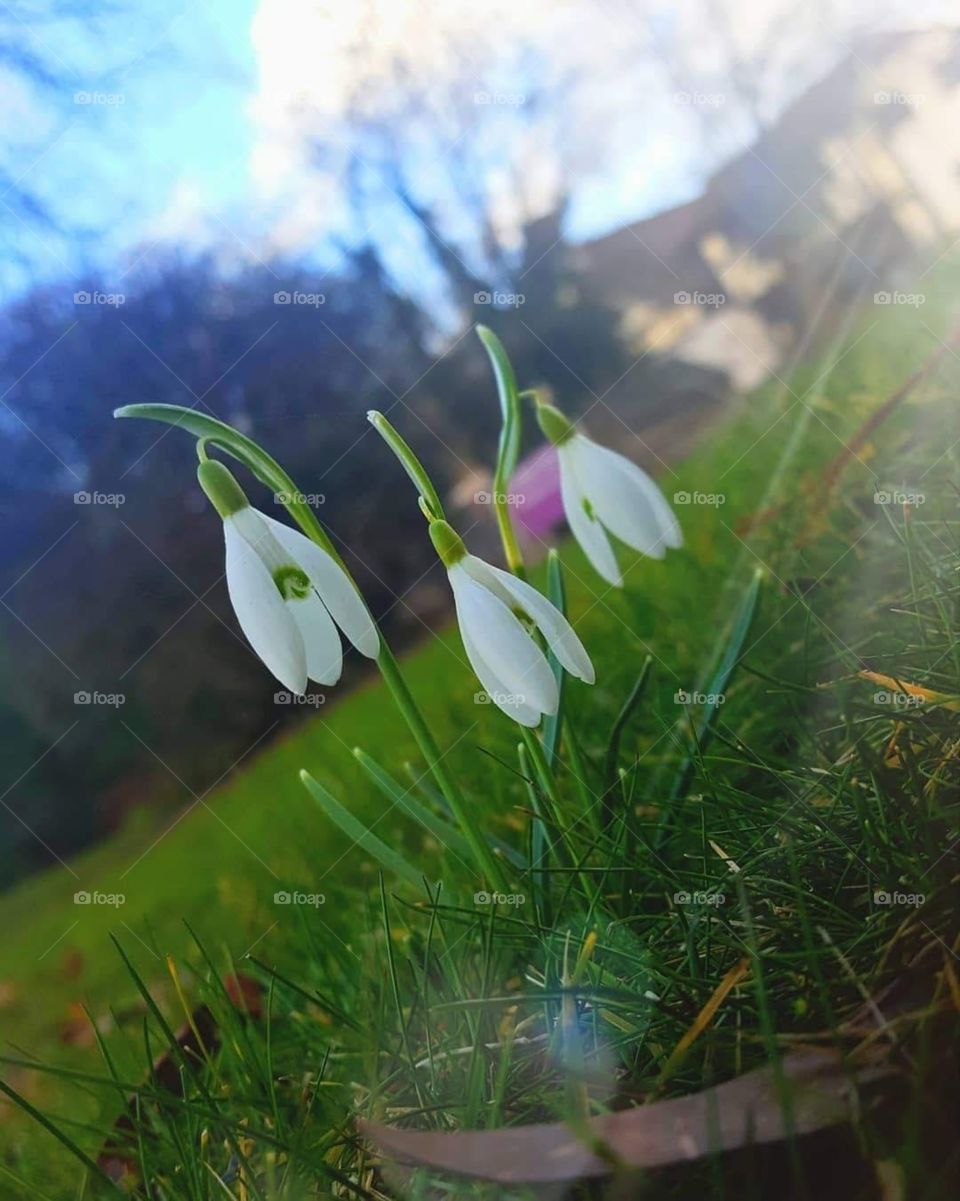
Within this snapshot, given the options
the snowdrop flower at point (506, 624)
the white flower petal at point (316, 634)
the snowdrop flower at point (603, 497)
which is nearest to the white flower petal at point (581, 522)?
the snowdrop flower at point (603, 497)

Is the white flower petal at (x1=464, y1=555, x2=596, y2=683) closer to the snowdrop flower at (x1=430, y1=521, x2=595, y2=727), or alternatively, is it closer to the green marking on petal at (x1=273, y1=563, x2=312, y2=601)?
the snowdrop flower at (x1=430, y1=521, x2=595, y2=727)

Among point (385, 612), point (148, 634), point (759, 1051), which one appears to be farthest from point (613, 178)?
point (759, 1051)

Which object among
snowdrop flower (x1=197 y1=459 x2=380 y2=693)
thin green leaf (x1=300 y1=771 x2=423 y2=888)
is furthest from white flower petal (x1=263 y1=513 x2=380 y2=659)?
thin green leaf (x1=300 y1=771 x2=423 y2=888)

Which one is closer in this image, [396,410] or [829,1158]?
[829,1158]

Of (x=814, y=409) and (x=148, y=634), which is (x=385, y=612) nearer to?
(x=148, y=634)

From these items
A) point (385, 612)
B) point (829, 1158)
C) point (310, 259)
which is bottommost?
point (829, 1158)

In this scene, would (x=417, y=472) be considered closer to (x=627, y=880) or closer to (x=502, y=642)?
(x=502, y=642)

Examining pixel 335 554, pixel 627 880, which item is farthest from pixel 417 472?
pixel 627 880

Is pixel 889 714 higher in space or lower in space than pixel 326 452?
lower

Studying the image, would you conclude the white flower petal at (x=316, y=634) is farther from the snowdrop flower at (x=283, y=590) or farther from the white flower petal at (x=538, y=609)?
the white flower petal at (x=538, y=609)
